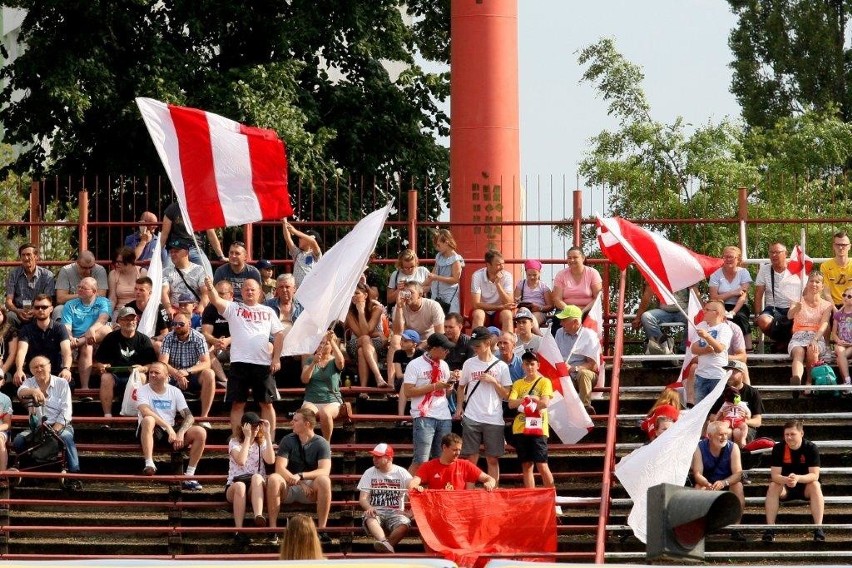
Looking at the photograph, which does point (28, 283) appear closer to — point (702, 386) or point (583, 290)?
point (583, 290)

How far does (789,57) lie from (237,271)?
3673 cm

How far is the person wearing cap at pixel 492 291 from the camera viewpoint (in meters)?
22.3

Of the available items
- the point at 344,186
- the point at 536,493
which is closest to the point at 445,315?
the point at 536,493

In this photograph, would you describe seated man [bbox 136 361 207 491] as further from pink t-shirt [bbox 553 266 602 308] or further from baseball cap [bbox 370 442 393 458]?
pink t-shirt [bbox 553 266 602 308]

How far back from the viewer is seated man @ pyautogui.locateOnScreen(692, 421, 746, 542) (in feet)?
62.5

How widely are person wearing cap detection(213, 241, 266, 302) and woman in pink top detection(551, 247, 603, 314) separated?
3.48 meters

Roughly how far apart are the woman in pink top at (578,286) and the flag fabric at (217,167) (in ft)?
10.9

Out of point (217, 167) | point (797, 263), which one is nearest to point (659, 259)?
point (797, 263)

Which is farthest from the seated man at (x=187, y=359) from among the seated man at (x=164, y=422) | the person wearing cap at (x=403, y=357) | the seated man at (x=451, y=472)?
the seated man at (x=451, y=472)

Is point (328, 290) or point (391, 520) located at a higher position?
point (328, 290)

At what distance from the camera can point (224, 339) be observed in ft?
72.7

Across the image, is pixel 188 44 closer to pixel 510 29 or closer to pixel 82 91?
pixel 82 91

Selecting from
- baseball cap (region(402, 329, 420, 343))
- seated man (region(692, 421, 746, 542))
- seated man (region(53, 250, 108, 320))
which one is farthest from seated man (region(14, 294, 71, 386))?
seated man (region(692, 421, 746, 542))

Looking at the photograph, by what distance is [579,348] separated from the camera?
69.5 feet
